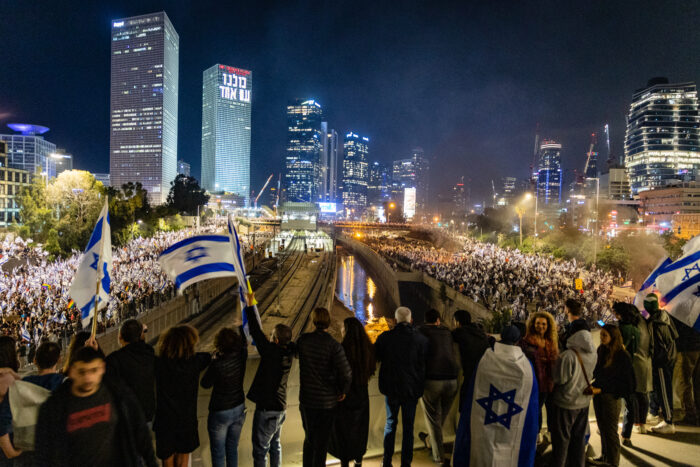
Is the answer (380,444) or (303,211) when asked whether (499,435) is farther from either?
(303,211)

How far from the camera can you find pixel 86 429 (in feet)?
9.53

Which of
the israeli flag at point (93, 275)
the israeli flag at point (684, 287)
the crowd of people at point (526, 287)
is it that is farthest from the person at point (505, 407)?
the crowd of people at point (526, 287)

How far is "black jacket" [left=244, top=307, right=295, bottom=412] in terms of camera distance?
4.32 metres

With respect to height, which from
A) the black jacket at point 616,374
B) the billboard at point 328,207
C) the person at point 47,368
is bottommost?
the black jacket at point 616,374

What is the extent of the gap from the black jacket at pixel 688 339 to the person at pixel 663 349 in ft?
1.23

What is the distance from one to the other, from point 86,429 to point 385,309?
4852cm

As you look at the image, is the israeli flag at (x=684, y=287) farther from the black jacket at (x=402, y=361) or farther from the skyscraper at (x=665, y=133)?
the skyscraper at (x=665, y=133)

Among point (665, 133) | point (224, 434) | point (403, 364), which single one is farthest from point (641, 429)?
point (665, 133)

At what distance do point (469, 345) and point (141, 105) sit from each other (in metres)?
211

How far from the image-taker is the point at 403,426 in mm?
4922

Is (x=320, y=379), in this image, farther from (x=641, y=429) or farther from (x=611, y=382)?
(x=641, y=429)

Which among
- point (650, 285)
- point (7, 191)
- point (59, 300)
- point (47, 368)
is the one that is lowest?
point (59, 300)

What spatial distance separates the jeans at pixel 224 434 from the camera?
4266 mm

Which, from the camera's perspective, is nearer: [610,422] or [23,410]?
[23,410]
